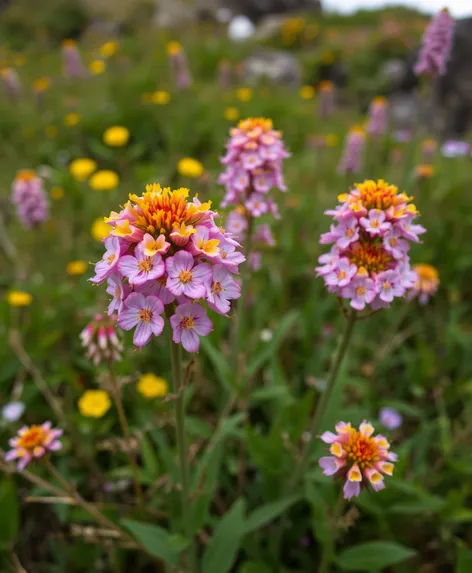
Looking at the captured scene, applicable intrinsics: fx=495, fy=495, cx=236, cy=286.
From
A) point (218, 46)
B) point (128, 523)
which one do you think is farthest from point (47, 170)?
point (218, 46)

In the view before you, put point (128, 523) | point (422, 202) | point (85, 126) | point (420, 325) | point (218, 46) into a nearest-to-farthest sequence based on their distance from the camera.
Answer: point (128, 523)
point (420, 325)
point (422, 202)
point (85, 126)
point (218, 46)

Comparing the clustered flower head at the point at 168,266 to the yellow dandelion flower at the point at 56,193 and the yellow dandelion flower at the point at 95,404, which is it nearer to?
the yellow dandelion flower at the point at 95,404

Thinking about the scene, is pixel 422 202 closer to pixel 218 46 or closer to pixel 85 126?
pixel 85 126

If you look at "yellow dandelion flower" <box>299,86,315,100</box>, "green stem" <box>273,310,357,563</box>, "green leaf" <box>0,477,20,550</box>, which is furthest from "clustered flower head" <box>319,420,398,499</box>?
"yellow dandelion flower" <box>299,86,315,100</box>

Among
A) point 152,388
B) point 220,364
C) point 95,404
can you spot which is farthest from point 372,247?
point 95,404

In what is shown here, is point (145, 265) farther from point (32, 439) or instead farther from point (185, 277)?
point (32, 439)

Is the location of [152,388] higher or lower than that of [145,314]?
higher

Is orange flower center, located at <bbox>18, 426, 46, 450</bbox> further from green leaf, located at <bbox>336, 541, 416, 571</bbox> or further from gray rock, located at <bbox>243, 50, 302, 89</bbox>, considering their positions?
gray rock, located at <bbox>243, 50, 302, 89</bbox>
